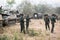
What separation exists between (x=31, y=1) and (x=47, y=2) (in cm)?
420

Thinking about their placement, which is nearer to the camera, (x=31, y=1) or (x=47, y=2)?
(x=31, y=1)

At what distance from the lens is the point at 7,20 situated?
15.2m

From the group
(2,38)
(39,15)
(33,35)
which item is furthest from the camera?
(39,15)

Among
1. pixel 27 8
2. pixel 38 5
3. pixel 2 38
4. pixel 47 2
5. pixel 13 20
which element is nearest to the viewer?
pixel 2 38

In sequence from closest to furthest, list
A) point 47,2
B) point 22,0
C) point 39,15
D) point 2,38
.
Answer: point 2,38
point 39,15
point 22,0
point 47,2

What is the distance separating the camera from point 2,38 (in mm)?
9023

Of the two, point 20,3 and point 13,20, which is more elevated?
point 20,3

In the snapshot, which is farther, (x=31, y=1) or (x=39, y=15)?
(x=31, y=1)

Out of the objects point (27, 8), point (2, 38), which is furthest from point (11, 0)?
point (2, 38)

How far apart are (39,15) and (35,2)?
5590 mm

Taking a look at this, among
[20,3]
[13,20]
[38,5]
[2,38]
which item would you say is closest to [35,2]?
[38,5]

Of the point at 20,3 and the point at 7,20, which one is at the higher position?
the point at 20,3

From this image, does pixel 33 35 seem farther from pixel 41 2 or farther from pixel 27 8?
pixel 41 2

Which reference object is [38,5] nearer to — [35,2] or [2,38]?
[35,2]
